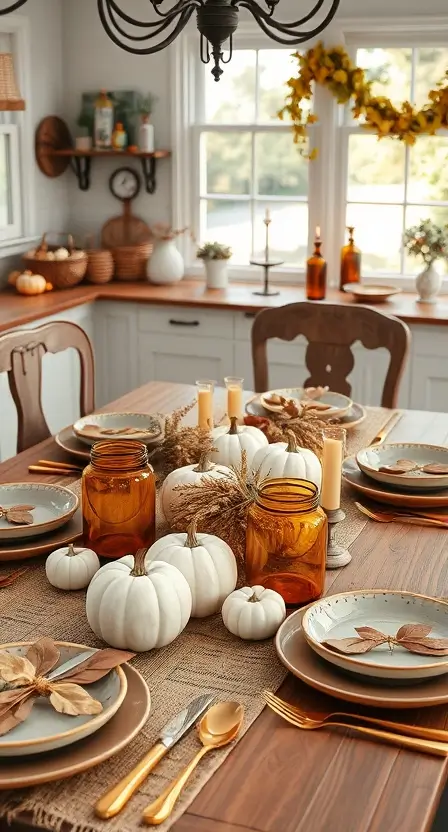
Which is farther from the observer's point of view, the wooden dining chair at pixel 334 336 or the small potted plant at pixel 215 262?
the small potted plant at pixel 215 262

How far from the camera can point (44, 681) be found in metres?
1.20

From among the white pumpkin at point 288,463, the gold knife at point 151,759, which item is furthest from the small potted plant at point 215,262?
the gold knife at point 151,759

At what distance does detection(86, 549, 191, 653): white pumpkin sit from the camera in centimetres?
134

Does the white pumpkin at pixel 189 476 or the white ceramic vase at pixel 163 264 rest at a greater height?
the white ceramic vase at pixel 163 264

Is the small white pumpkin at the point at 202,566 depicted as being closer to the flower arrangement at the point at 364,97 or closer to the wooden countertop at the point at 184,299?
the wooden countertop at the point at 184,299

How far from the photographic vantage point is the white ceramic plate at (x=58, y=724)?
3.55 feet

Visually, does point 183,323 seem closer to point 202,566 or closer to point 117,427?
point 117,427

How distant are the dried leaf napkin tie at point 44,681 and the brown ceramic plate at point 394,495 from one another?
0.79m

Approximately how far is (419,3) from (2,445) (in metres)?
2.29

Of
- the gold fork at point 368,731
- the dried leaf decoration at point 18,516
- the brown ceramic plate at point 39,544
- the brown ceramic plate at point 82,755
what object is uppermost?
the dried leaf decoration at point 18,516

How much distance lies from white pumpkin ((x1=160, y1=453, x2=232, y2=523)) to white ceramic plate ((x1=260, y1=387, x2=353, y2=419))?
57 centimetres

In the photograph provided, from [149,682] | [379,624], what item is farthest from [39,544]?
[379,624]

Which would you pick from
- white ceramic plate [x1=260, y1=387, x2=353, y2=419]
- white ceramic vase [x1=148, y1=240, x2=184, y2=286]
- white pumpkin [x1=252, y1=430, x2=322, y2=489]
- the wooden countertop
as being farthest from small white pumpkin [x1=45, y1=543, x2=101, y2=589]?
white ceramic vase [x1=148, y1=240, x2=184, y2=286]

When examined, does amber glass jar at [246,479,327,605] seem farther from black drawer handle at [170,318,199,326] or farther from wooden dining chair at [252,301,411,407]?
black drawer handle at [170,318,199,326]
